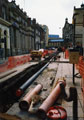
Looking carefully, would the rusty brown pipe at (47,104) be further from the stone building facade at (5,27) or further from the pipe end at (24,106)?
the stone building facade at (5,27)

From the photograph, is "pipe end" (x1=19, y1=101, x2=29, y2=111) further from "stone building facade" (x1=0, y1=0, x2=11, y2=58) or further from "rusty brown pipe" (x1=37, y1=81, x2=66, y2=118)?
"stone building facade" (x1=0, y1=0, x2=11, y2=58)

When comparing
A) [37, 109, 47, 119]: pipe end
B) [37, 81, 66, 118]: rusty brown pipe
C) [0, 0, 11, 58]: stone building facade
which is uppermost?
[0, 0, 11, 58]: stone building facade

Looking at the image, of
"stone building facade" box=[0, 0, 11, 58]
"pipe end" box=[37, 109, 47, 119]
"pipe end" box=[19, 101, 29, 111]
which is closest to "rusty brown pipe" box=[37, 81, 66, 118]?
"pipe end" box=[37, 109, 47, 119]

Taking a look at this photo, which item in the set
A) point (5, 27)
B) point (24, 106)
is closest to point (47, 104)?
point (24, 106)

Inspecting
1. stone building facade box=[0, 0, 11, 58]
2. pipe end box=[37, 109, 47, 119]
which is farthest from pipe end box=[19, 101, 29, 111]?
stone building facade box=[0, 0, 11, 58]

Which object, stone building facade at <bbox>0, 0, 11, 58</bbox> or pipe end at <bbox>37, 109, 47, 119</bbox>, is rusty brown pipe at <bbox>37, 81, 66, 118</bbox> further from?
stone building facade at <bbox>0, 0, 11, 58</bbox>

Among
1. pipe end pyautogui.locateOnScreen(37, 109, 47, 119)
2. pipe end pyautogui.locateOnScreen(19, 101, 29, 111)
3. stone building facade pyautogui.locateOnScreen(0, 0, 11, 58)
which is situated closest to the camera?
pipe end pyautogui.locateOnScreen(37, 109, 47, 119)

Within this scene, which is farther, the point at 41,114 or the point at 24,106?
the point at 24,106

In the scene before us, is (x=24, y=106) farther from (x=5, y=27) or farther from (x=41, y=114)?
(x=5, y=27)

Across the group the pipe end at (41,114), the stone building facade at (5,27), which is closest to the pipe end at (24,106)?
the pipe end at (41,114)

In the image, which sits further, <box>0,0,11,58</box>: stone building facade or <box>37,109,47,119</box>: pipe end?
<box>0,0,11,58</box>: stone building facade

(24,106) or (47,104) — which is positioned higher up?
(47,104)

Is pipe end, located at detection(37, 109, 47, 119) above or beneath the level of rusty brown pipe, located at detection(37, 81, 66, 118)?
beneath

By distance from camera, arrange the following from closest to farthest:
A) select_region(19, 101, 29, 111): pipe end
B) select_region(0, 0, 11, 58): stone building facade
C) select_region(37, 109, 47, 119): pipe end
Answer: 1. select_region(37, 109, 47, 119): pipe end
2. select_region(19, 101, 29, 111): pipe end
3. select_region(0, 0, 11, 58): stone building facade
